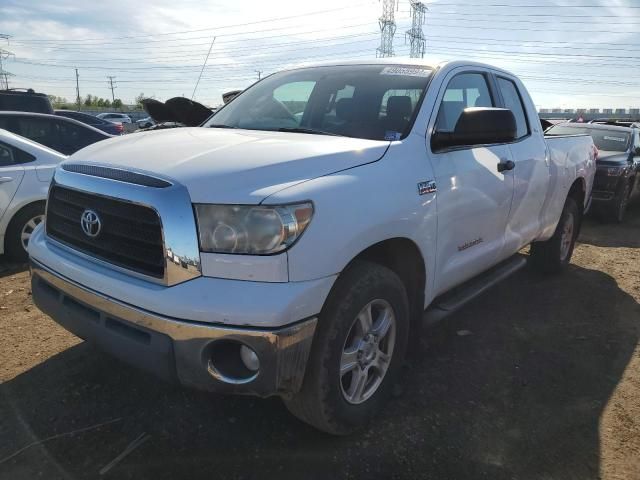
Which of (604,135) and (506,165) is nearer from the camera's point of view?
(506,165)

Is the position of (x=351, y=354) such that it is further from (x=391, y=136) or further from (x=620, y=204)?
(x=620, y=204)

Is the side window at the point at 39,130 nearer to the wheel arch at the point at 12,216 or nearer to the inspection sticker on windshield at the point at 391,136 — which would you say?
the wheel arch at the point at 12,216

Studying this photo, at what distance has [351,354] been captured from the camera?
8.23ft

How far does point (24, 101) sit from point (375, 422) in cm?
1115

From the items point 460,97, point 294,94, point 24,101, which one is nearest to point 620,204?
point 460,97

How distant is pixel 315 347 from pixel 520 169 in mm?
2416

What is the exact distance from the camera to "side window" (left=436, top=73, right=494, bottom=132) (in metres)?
3.22

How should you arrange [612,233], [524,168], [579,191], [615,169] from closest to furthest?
[524,168]
[579,191]
[612,233]
[615,169]

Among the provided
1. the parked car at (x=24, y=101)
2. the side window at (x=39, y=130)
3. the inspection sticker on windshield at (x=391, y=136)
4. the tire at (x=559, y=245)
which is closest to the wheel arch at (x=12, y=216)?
the side window at (x=39, y=130)

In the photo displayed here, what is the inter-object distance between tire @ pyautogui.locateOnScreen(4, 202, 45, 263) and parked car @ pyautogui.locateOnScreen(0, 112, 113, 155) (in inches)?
57.2

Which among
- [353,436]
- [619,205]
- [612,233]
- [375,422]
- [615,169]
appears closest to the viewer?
[353,436]

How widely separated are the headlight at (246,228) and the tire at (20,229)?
12.8 feet

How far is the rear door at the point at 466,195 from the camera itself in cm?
297

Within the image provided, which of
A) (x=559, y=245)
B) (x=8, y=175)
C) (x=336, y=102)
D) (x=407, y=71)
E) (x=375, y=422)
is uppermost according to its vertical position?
(x=407, y=71)
